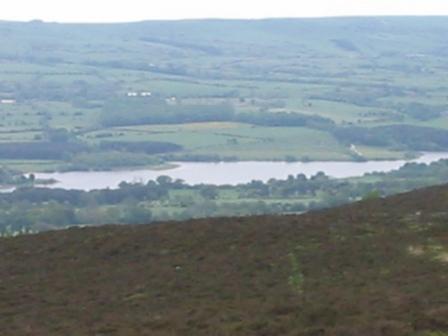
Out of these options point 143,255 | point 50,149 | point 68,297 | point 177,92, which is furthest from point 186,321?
point 177,92

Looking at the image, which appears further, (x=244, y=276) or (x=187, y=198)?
(x=187, y=198)

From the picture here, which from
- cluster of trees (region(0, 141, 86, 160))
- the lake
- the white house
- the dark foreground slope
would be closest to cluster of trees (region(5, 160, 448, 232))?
the lake

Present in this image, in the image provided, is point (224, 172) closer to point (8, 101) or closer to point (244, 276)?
point (8, 101)

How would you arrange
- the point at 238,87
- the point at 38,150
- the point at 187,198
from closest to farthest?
the point at 187,198, the point at 38,150, the point at 238,87

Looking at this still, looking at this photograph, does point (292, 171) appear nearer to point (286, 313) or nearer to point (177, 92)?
point (177, 92)

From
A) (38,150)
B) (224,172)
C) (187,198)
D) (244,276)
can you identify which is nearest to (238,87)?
(38,150)

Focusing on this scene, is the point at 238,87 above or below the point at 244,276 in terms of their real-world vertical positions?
above

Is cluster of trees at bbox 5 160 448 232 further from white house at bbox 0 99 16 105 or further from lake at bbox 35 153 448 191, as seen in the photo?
white house at bbox 0 99 16 105
